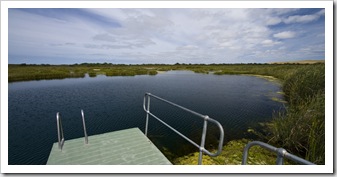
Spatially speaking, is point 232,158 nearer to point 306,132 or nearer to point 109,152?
point 306,132

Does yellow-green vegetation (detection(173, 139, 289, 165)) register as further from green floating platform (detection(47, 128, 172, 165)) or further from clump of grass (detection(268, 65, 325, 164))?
green floating platform (detection(47, 128, 172, 165))

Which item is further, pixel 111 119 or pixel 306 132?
pixel 111 119

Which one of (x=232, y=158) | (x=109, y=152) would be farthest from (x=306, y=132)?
(x=109, y=152)

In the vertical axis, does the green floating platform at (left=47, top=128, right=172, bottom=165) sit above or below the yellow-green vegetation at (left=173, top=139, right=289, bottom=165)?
above

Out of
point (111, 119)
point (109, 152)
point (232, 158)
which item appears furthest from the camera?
point (111, 119)

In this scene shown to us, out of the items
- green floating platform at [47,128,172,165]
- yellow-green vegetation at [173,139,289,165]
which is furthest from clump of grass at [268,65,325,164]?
green floating platform at [47,128,172,165]

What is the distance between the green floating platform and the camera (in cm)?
361

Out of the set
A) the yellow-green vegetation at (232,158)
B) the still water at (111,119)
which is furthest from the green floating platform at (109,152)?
the still water at (111,119)

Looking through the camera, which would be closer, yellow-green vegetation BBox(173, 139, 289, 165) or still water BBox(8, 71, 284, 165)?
yellow-green vegetation BBox(173, 139, 289, 165)

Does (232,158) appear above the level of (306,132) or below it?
below

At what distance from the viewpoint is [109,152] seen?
13.1 feet

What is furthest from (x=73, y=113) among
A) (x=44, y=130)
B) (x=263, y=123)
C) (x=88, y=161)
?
(x=263, y=123)

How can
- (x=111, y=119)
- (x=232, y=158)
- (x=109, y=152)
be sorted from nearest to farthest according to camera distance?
(x=109, y=152) → (x=232, y=158) → (x=111, y=119)

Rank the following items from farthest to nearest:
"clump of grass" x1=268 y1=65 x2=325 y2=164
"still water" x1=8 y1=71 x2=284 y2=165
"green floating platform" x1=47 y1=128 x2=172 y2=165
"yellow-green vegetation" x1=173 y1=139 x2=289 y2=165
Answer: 1. "still water" x1=8 y1=71 x2=284 y2=165
2. "yellow-green vegetation" x1=173 y1=139 x2=289 y2=165
3. "clump of grass" x1=268 y1=65 x2=325 y2=164
4. "green floating platform" x1=47 y1=128 x2=172 y2=165
